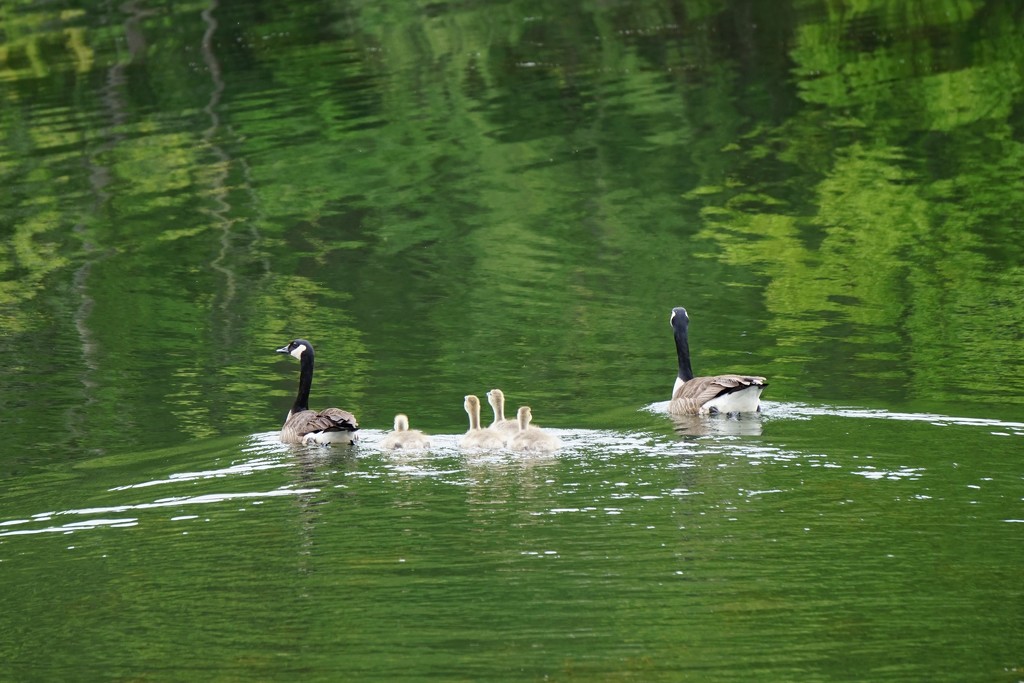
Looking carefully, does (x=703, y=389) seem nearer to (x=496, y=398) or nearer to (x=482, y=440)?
(x=496, y=398)

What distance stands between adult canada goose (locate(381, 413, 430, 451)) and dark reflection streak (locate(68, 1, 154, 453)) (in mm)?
3681

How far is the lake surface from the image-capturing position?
35.1 feet

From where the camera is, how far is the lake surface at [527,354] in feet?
35.1

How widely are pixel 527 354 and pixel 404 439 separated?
6116mm

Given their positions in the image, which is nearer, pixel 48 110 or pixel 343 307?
pixel 343 307

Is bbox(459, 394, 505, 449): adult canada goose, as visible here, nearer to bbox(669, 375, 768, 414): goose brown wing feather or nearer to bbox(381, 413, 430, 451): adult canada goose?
bbox(381, 413, 430, 451): adult canada goose

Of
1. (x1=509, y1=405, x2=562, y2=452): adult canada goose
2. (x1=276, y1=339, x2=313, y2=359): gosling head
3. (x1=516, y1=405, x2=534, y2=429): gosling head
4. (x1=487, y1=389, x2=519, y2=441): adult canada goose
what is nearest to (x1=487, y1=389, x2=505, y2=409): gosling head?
(x1=487, y1=389, x2=519, y2=441): adult canada goose

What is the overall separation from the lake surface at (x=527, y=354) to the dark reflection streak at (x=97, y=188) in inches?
4.6

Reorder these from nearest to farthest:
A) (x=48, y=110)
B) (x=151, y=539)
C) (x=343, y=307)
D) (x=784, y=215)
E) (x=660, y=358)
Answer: (x=151, y=539) → (x=660, y=358) → (x=343, y=307) → (x=784, y=215) → (x=48, y=110)

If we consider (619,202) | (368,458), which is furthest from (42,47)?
(368,458)

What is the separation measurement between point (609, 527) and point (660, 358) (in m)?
8.90

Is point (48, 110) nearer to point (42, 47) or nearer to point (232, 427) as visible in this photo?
point (42, 47)

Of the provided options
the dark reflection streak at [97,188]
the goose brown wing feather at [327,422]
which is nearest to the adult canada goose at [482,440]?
the goose brown wing feather at [327,422]

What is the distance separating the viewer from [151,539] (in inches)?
510
